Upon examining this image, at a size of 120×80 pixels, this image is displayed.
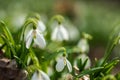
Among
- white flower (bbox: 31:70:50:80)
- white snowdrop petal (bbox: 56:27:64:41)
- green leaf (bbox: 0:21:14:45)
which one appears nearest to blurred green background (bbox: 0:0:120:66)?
white snowdrop petal (bbox: 56:27:64:41)

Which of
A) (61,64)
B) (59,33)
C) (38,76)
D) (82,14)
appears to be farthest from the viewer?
(82,14)

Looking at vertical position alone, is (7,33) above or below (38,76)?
above

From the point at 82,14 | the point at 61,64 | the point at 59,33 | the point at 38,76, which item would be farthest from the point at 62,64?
the point at 82,14

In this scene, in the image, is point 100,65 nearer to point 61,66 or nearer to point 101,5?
point 61,66

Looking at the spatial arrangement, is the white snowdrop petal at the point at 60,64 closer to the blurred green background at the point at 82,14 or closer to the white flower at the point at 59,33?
the white flower at the point at 59,33

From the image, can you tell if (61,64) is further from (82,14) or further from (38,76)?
(82,14)

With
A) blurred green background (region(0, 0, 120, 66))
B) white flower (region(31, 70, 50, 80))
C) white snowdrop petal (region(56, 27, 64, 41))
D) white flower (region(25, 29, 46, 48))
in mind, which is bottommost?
blurred green background (region(0, 0, 120, 66))

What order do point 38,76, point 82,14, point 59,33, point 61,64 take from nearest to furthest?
point 38,76
point 61,64
point 59,33
point 82,14

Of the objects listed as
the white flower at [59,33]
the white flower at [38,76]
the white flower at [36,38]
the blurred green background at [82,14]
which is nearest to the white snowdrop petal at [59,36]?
the white flower at [59,33]

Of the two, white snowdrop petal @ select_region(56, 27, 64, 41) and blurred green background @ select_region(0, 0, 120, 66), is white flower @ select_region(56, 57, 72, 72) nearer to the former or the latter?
white snowdrop petal @ select_region(56, 27, 64, 41)

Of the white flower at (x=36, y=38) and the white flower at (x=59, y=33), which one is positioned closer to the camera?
the white flower at (x=36, y=38)

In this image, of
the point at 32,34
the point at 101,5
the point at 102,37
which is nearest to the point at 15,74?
the point at 32,34
